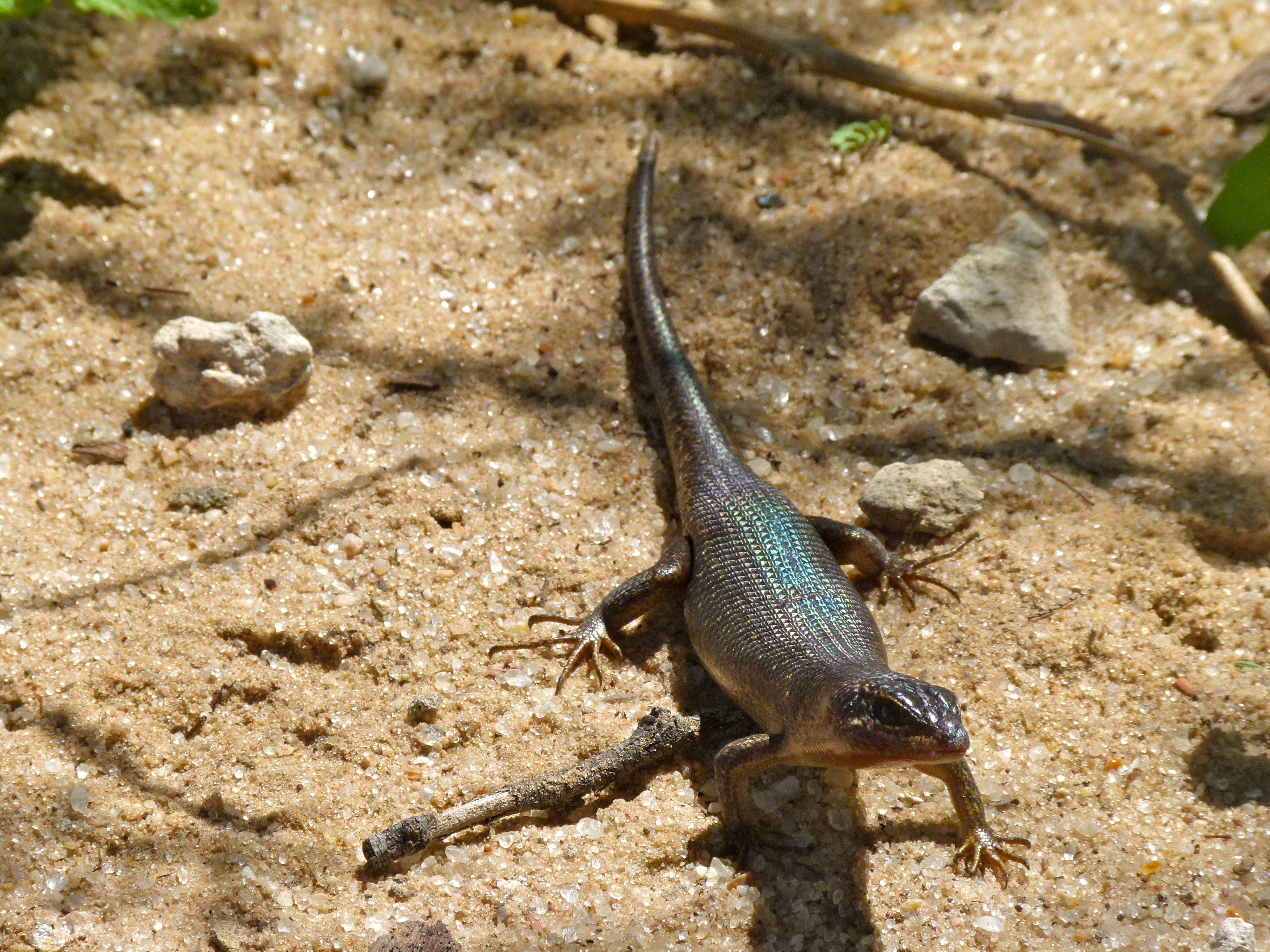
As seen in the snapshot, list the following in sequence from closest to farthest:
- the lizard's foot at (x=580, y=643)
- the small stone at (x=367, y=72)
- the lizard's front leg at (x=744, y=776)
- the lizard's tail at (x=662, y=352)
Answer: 1. the lizard's front leg at (x=744, y=776)
2. the lizard's foot at (x=580, y=643)
3. the lizard's tail at (x=662, y=352)
4. the small stone at (x=367, y=72)

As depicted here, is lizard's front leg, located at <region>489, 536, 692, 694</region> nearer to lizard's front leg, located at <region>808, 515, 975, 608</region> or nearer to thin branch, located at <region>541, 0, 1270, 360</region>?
lizard's front leg, located at <region>808, 515, 975, 608</region>

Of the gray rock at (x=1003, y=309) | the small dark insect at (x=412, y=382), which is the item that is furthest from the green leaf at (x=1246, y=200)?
the small dark insect at (x=412, y=382)

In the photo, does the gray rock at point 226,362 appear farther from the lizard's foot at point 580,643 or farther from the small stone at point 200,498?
the lizard's foot at point 580,643

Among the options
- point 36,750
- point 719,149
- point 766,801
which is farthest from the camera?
point 719,149

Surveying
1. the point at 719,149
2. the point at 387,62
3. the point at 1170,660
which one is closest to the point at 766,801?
the point at 1170,660

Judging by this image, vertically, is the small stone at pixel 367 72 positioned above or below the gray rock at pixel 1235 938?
above

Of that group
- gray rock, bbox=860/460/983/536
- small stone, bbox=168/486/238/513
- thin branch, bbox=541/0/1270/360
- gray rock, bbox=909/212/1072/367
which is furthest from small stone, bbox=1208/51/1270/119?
small stone, bbox=168/486/238/513

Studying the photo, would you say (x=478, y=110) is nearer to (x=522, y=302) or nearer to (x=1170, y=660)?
(x=522, y=302)
